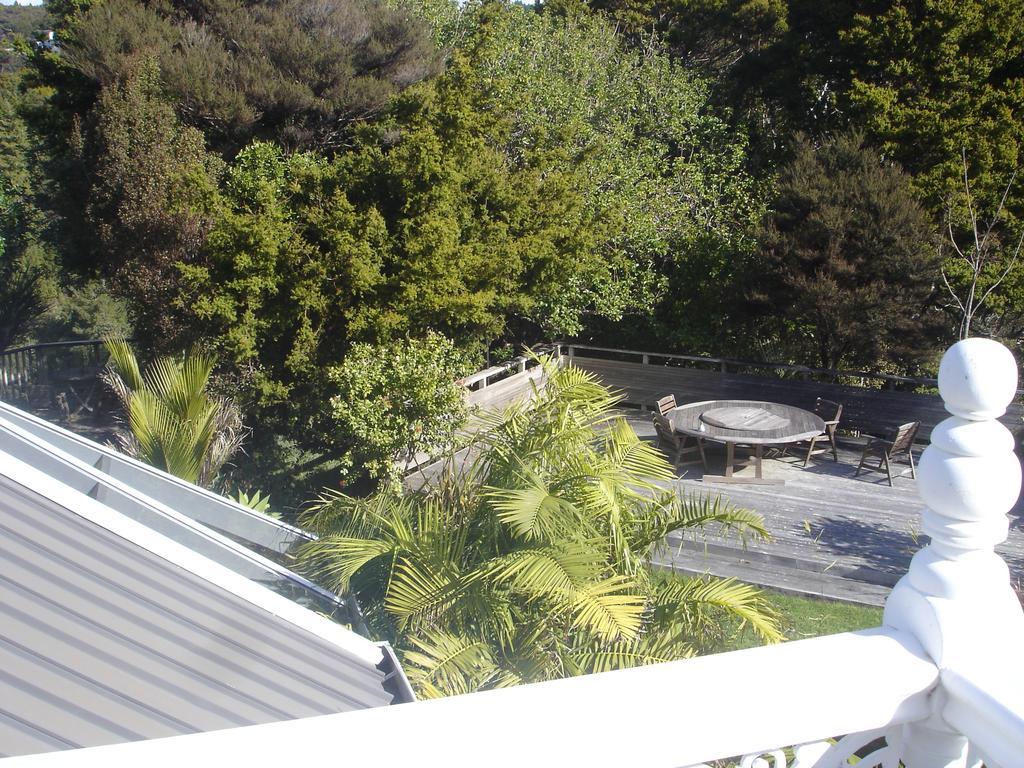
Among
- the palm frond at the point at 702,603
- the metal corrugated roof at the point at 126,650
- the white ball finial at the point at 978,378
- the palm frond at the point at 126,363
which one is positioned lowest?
the palm frond at the point at 702,603

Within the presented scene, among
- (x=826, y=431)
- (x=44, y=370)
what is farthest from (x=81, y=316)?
(x=826, y=431)

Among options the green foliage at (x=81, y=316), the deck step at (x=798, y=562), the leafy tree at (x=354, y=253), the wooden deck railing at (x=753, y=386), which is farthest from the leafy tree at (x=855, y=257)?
the green foliage at (x=81, y=316)

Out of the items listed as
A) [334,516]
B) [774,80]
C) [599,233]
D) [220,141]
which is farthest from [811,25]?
[334,516]

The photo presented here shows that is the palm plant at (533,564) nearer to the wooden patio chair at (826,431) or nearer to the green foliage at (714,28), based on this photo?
the wooden patio chair at (826,431)

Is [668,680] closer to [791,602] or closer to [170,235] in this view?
[791,602]

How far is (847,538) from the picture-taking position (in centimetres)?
912

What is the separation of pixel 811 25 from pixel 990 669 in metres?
19.5

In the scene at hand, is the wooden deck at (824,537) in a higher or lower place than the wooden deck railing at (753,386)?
lower

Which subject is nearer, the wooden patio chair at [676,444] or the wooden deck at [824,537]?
the wooden deck at [824,537]

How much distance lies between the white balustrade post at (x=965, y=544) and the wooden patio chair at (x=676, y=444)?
33.1ft

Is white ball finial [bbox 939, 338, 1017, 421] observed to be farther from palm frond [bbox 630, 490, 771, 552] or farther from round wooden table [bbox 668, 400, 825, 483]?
round wooden table [bbox 668, 400, 825, 483]

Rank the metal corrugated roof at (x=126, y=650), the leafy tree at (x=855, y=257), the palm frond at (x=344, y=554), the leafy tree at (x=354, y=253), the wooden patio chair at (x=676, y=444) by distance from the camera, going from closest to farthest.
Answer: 1. the metal corrugated roof at (x=126, y=650)
2. the palm frond at (x=344, y=554)
3. the leafy tree at (x=354, y=253)
4. the wooden patio chair at (x=676, y=444)
5. the leafy tree at (x=855, y=257)

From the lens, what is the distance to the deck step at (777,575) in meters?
7.73

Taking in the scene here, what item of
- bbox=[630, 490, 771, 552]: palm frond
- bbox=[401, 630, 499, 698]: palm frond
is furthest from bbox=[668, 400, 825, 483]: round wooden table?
bbox=[401, 630, 499, 698]: palm frond
